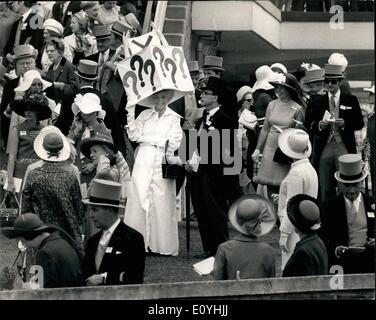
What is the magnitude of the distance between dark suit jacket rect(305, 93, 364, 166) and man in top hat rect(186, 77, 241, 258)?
0.84 meters

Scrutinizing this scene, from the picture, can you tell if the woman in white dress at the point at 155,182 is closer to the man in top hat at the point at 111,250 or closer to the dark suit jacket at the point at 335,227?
the dark suit jacket at the point at 335,227

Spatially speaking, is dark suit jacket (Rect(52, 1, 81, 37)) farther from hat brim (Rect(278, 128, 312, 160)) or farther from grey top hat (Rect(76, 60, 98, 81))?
hat brim (Rect(278, 128, 312, 160))

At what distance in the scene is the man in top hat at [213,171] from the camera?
19125mm

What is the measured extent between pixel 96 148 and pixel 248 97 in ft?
20.0

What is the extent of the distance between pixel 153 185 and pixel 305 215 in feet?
14.0

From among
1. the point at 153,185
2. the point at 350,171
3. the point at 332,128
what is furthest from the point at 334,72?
the point at 350,171

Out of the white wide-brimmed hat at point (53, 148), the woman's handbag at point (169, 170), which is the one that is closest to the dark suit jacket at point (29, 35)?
the woman's handbag at point (169, 170)

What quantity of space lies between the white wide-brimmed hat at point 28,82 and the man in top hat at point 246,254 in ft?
18.5

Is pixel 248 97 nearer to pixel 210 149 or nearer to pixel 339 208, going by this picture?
pixel 210 149

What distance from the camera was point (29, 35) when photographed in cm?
2406

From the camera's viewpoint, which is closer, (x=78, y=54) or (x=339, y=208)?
(x=339, y=208)

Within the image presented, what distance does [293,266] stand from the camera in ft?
50.1

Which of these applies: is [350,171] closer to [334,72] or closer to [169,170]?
[334,72]

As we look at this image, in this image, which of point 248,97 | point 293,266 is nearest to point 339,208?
point 293,266
